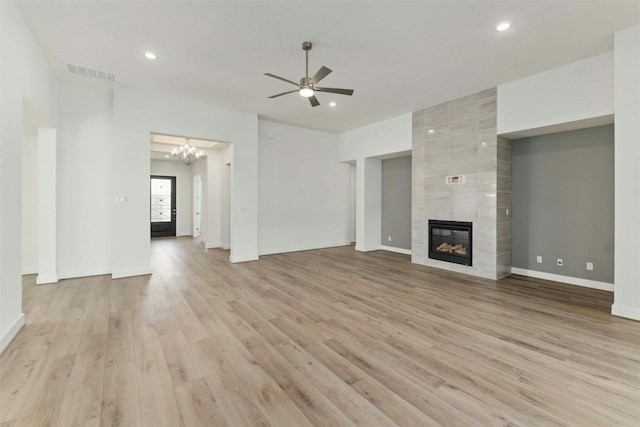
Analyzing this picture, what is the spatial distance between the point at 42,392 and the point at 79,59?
4.20m

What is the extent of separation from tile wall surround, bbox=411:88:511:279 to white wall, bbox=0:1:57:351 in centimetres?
605

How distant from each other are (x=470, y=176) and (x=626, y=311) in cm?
275

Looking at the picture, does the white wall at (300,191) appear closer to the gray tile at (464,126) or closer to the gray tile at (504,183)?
the gray tile at (464,126)

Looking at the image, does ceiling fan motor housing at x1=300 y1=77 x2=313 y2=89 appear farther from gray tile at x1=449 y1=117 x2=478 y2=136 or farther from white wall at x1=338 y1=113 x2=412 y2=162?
white wall at x1=338 y1=113 x2=412 y2=162

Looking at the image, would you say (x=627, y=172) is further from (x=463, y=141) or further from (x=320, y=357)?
(x=320, y=357)

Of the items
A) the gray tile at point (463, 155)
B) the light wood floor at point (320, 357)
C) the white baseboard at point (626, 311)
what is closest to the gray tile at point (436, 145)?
the gray tile at point (463, 155)

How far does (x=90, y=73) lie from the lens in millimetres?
4402

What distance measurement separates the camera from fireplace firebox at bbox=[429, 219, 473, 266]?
206 inches

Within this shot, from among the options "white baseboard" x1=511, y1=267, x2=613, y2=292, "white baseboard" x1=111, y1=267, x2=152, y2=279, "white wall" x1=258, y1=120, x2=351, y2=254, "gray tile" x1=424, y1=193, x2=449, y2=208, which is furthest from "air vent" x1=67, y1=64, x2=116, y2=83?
"white baseboard" x1=511, y1=267, x2=613, y2=292

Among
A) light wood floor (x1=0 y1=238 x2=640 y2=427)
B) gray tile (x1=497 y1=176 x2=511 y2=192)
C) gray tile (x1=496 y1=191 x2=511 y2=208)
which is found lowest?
light wood floor (x1=0 y1=238 x2=640 y2=427)

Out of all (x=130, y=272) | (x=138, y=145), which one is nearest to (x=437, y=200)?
(x=138, y=145)

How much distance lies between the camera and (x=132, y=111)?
5.00 m

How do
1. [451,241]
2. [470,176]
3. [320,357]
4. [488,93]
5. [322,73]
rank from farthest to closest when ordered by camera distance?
[451,241] < [470,176] < [488,93] < [322,73] < [320,357]

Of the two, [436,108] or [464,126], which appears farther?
[436,108]
